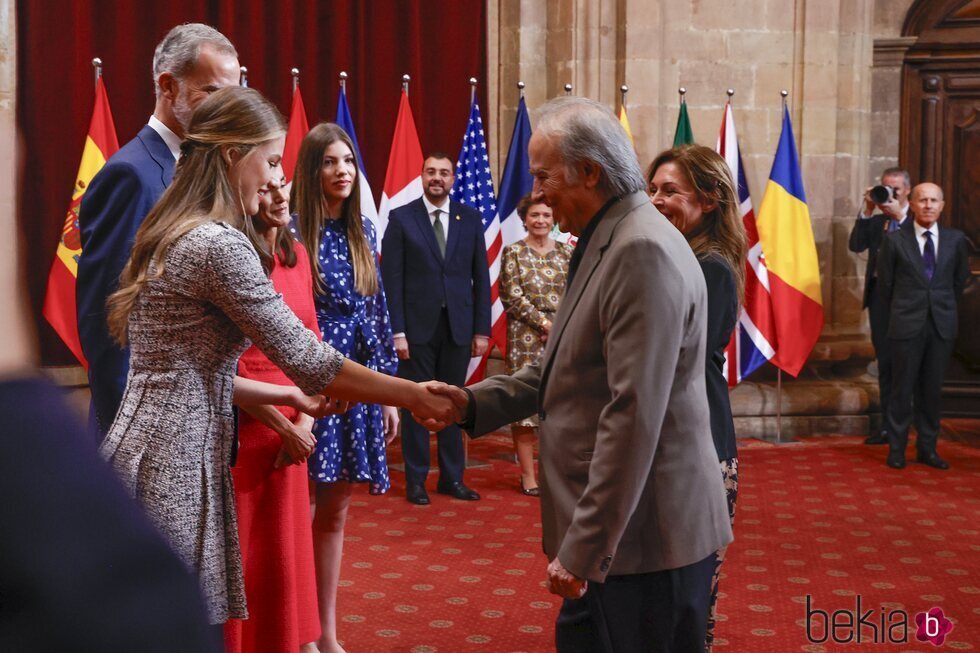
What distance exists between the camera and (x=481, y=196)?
6754mm

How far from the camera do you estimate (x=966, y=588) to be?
4.34 m

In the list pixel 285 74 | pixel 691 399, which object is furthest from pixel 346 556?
pixel 285 74

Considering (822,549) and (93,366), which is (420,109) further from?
(93,366)

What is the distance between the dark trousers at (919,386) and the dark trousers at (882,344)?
0.22m

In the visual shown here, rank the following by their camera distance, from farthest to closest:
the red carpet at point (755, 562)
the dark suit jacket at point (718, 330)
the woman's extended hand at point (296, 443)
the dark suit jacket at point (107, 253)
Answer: the red carpet at point (755, 562)
the dark suit jacket at point (718, 330)
the woman's extended hand at point (296, 443)
the dark suit jacket at point (107, 253)

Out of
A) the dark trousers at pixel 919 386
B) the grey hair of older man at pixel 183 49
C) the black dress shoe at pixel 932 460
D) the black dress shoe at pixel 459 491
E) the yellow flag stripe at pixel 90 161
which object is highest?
the grey hair of older man at pixel 183 49

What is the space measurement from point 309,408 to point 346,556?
2.41 metres

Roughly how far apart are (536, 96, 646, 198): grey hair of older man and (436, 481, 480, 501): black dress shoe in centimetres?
406

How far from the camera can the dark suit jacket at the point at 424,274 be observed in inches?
232

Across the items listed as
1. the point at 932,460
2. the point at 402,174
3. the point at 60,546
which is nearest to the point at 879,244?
the point at 932,460

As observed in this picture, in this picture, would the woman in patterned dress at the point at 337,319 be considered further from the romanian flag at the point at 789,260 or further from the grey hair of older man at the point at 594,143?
the romanian flag at the point at 789,260

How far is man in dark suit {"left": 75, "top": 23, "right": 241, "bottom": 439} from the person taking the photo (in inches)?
87.8

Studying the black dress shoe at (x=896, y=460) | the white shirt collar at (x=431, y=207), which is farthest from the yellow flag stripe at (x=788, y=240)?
the white shirt collar at (x=431, y=207)

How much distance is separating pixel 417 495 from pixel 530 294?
1221 mm
